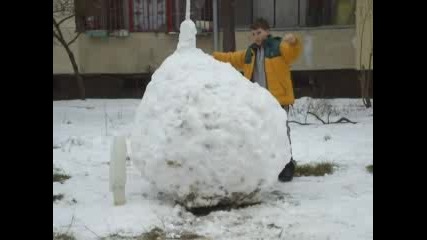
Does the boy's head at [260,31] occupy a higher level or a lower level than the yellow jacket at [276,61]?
higher

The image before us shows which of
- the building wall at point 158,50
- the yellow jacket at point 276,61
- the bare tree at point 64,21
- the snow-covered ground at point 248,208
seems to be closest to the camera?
the snow-covered ground at point 248,208

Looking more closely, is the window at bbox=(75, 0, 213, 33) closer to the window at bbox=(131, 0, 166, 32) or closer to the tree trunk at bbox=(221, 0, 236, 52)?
the window at bbox=(131, 0, 166, 32)

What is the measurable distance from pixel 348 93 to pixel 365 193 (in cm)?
1155

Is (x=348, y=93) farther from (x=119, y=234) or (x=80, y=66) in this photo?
(x=119, y=234)

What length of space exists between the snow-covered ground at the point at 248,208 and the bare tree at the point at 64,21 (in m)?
5.84

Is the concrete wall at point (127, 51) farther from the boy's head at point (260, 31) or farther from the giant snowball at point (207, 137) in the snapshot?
the giant snowball at point (207, 137)

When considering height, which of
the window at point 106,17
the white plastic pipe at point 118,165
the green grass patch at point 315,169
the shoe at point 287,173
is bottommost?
the green grass patch at point 315,169

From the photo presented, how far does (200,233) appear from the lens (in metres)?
5.00

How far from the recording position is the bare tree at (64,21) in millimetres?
14570

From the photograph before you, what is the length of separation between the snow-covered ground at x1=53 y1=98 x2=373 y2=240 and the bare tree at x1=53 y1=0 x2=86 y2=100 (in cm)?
584

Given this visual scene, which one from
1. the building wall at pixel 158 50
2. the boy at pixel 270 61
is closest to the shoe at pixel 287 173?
the boy at pixel 270 61

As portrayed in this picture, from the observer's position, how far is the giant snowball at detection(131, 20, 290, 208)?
5254 mm
